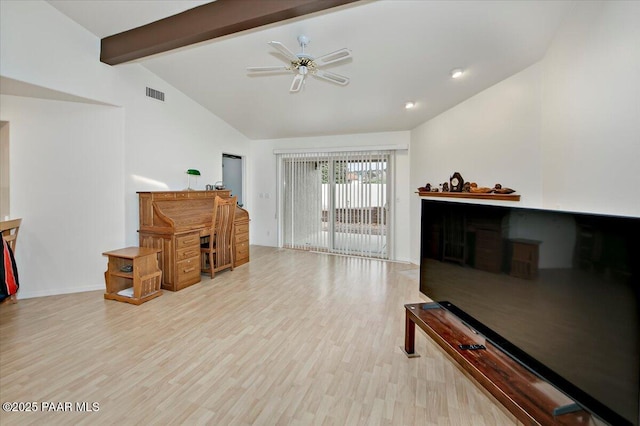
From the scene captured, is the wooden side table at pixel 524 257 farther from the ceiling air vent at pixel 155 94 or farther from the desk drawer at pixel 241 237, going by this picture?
the ceiling air vent at pixel 155 94

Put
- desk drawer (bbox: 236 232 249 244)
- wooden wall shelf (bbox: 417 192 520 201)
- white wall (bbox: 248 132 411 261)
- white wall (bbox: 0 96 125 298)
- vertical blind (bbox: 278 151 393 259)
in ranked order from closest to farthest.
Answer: wooden wall shelf (bbox: 417 192 520 201), white wall (bbox: 0 96 125 298), desk drawer (bbox: 236 232 249 244), white wall (bbox: 248 132 411 261), vertical blind (bbox: 278 151 393 259)

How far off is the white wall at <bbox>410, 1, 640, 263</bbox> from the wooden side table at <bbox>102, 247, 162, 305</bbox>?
442cm

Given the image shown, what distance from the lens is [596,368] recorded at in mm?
1098

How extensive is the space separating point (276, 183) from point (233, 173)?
1.00 m

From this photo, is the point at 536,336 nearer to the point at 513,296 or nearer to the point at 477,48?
the point at 513,296

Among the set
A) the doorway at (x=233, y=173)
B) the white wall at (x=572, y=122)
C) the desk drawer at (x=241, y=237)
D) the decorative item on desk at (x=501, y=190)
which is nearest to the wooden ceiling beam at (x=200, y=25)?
the white wall at (x=572, y=122)

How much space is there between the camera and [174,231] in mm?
3760

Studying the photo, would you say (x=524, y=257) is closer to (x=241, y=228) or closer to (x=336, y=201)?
(x=241, y=228)

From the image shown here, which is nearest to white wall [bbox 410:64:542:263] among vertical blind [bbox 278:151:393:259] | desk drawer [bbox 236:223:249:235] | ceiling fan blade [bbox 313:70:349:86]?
vertical blind [bbox 278:151:393:259]

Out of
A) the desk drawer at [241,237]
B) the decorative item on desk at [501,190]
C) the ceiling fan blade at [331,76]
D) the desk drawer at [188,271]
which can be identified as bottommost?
the desk drawer at [188,271]

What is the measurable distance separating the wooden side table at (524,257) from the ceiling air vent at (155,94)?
4967mm

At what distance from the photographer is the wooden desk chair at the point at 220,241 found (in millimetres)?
4348

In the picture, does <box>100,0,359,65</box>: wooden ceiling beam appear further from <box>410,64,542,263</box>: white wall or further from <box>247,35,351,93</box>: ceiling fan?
<box>410,64,542,263</box>: white wall

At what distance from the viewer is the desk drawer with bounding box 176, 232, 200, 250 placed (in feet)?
12.6
